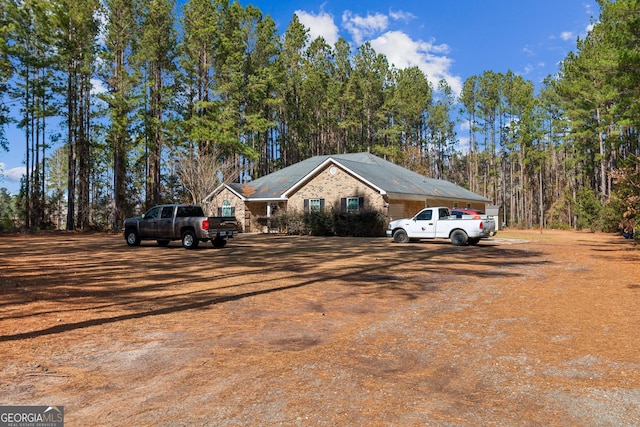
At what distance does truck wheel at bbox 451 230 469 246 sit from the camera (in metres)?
19.9

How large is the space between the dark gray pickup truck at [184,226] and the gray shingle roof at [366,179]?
12.6m

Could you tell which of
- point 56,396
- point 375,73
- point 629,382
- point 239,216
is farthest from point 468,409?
point 375,73

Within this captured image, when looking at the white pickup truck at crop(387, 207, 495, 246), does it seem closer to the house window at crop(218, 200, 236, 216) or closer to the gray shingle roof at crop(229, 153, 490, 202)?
the gray shingle roof at crop(229, 153, 490, 202)

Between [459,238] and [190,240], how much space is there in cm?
1296

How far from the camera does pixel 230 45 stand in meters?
43.8

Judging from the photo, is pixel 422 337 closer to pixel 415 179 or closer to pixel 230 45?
pixel 415 179

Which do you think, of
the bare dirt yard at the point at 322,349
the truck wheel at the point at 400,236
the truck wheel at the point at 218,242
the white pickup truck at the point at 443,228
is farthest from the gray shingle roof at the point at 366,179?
the bare dirt yard at the point at 322,349

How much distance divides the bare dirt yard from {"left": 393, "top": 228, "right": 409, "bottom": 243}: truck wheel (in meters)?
11.1

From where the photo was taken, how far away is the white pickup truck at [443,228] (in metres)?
19.6

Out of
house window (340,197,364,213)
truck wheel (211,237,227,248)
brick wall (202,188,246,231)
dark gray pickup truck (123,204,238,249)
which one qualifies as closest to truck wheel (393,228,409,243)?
house window (340,197,364,213)

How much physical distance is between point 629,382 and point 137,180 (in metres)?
46.1

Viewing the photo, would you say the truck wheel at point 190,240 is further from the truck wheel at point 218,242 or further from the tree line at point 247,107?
the tree line at point 247,107

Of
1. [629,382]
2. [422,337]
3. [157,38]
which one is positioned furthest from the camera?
[157,38]

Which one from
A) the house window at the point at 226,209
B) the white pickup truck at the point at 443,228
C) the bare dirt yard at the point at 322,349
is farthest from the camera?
the house window at the point at 226,209
